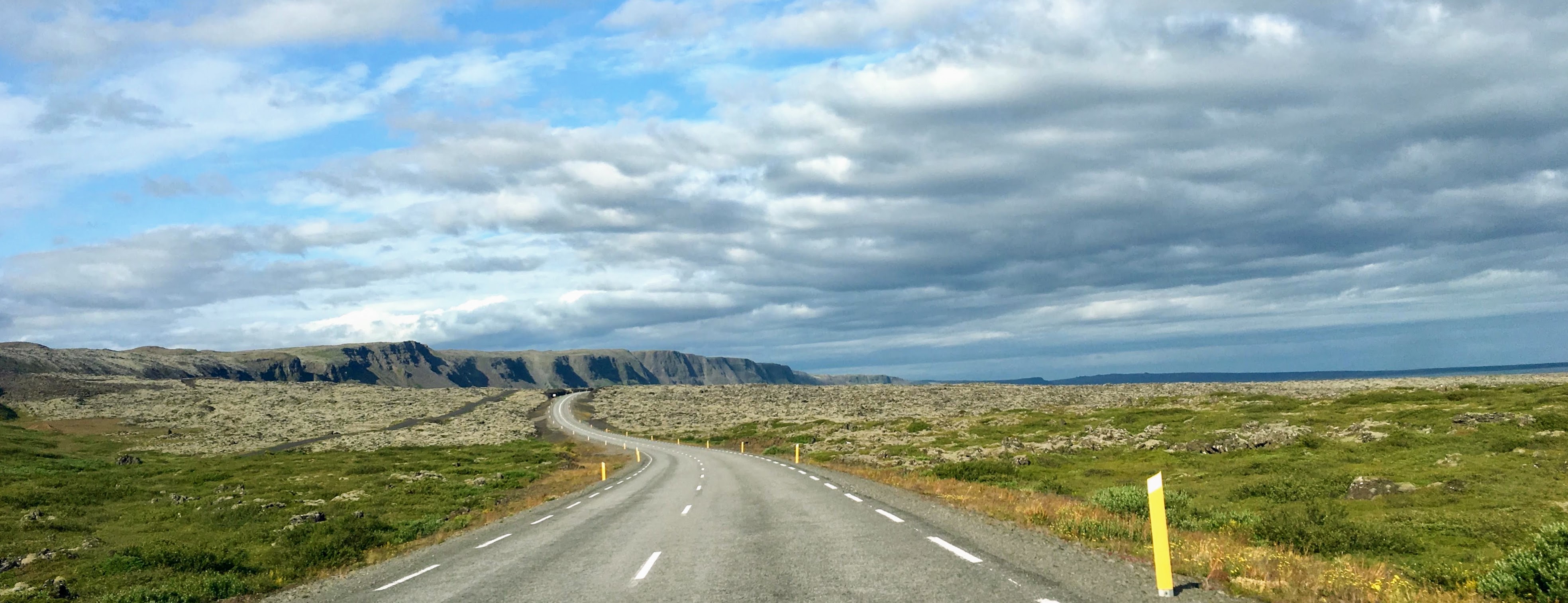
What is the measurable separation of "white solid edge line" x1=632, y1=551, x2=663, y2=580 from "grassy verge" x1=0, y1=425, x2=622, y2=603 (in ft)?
25.8

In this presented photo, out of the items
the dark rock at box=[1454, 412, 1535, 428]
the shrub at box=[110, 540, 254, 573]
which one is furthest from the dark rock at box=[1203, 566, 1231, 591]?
the dark rock at box=[1454, 412, 1535, 428]

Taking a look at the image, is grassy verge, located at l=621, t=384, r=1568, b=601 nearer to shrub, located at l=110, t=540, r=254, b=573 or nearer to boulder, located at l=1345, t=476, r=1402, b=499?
boulder, located at l=1345, t=476, r=1402, b=499

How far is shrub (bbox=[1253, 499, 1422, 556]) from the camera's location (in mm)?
15422

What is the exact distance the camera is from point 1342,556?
13.7 meters

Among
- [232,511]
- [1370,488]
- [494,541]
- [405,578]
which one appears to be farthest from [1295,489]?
[232,511]

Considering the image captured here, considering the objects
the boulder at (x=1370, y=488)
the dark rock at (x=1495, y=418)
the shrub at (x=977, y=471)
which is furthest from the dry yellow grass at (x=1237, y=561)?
the dark rock at (x=1495, y=418)

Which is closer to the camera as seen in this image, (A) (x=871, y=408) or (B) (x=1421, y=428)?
(B) (x=1421, y=428)

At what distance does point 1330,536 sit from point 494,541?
59.3ft

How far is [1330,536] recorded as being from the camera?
15.7 meters

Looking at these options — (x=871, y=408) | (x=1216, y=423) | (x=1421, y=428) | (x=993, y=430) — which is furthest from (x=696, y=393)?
(x=1421, y=428)

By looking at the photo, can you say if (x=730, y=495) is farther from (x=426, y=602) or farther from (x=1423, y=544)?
(x=1423, y=544)

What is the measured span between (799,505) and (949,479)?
33.7ft

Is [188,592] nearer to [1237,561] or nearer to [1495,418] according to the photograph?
[1237,561]

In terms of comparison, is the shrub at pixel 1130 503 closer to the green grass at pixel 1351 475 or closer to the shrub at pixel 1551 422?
the green grass at pixel 1351 475
